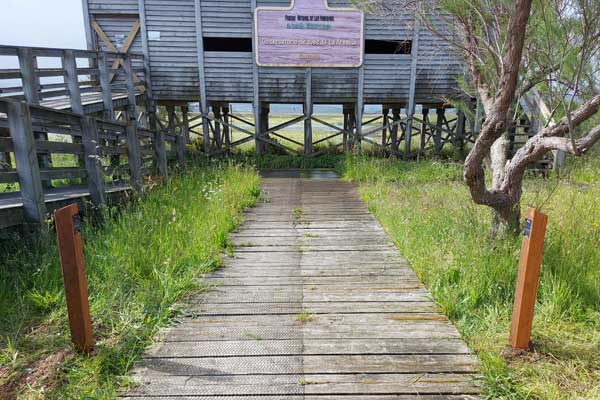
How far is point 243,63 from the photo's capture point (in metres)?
11.4

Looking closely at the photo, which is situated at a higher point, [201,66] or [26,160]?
[201,66]

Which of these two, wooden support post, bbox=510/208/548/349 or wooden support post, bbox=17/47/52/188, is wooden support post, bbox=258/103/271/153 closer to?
wooden support post, bbox=17/47/52/188

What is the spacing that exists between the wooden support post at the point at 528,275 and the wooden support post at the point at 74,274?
264 cm

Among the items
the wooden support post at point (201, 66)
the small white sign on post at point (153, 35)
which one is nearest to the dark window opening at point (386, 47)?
the wooden support post at point (201, 66)

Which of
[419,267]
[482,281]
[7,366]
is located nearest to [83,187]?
[7,366]

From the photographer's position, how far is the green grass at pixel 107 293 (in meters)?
2.24

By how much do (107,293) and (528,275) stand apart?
3001 mm

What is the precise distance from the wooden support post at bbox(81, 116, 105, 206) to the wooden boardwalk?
206 cm

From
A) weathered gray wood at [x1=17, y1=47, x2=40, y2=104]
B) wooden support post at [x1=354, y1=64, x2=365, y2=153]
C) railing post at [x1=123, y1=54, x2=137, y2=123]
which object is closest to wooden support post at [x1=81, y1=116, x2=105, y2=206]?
weathered gray wood at [x1=17, y1=47, x2=40, y2=104]

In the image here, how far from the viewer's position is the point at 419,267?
370 cm

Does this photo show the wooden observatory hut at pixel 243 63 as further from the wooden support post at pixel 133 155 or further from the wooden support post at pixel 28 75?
the wooden support post at pixel 133 155

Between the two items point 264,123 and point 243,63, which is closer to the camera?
point 243,63

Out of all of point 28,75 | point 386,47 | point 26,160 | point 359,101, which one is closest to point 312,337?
point 26,160

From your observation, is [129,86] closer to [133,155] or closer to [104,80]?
[104,80]
